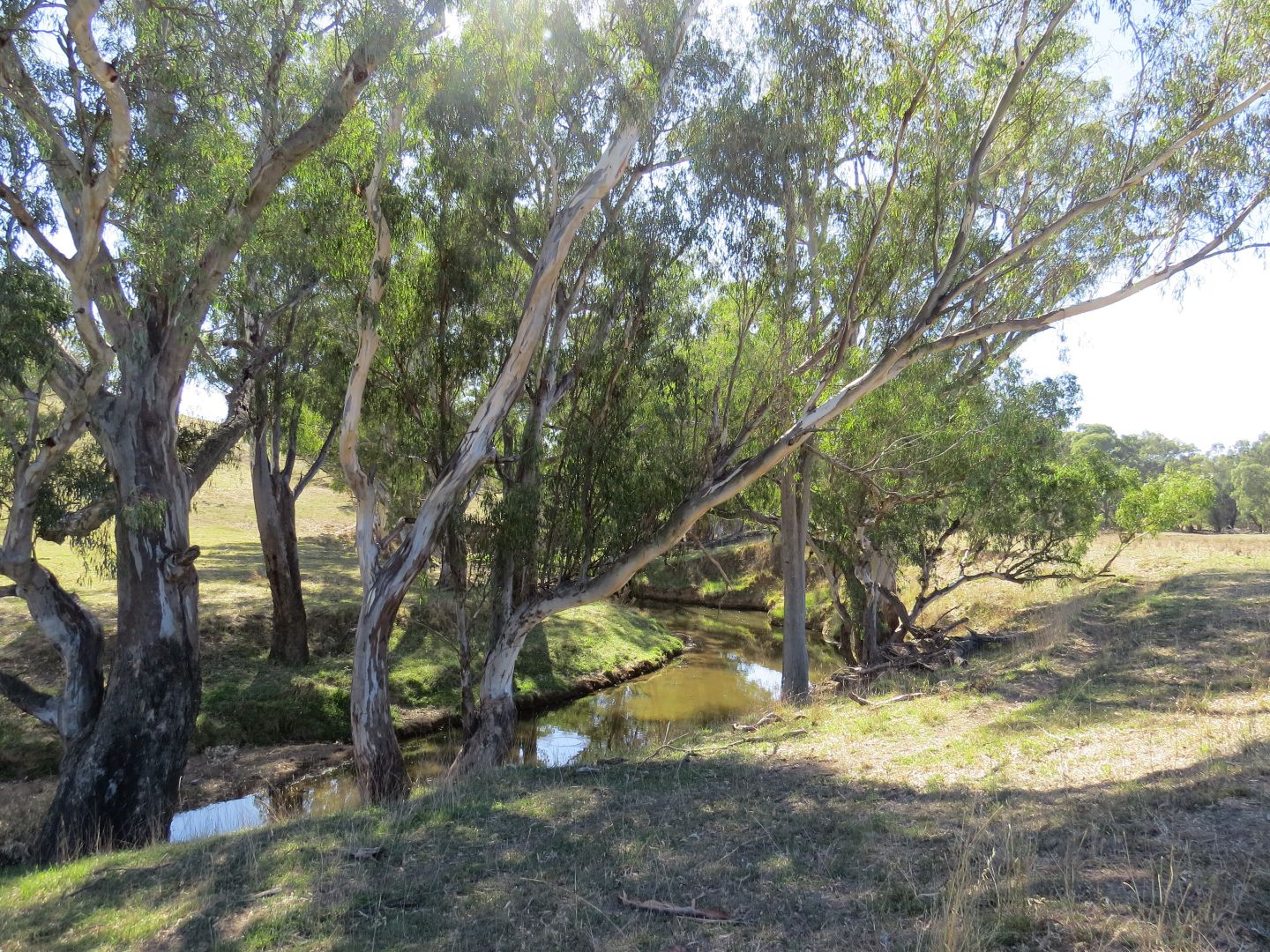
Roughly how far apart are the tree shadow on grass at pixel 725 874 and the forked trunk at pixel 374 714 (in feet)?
10.9

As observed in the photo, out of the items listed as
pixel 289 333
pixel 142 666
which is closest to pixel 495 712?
pixel 142 666

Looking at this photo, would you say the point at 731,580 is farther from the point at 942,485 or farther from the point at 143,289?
the point at 143,289

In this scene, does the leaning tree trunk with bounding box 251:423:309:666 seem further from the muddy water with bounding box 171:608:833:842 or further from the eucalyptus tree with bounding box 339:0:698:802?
the eucalyptus tree with bounding box 339:0:698:802

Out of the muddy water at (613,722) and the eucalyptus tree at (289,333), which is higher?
the eucalyptus tree at (289,333)

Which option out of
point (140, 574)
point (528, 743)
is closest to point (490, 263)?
point (140, 574)

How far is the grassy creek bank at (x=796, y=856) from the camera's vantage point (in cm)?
354

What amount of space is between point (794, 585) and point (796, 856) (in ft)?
30.2

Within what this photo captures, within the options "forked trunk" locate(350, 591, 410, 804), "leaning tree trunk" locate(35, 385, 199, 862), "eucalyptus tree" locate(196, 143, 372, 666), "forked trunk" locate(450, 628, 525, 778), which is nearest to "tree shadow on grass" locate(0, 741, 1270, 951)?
"leaning tree trunk" locate(35, 385, 199, 862)

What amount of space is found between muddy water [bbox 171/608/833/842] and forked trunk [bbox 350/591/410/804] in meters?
0.49

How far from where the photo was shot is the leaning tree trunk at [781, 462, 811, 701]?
44.2 ft

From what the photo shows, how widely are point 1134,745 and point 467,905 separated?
527cm

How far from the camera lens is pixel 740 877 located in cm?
428

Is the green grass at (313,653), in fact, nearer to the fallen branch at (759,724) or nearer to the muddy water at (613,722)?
the muddy water at (613,722)

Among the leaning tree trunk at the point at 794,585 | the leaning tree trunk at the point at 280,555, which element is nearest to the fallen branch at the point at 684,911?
the leaning tree trunk at the point at 794,585
